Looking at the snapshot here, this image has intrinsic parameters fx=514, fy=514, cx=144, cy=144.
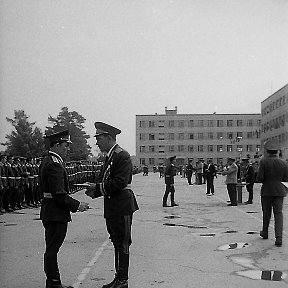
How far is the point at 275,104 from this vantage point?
252ft

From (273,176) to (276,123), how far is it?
69.3 meters

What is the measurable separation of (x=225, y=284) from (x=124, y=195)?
1.55 metres

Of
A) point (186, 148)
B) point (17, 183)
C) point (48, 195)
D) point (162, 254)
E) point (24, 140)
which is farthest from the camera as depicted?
point (186, 148)

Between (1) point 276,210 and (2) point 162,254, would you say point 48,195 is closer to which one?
(2) point 162,254

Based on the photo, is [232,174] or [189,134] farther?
[189,134]

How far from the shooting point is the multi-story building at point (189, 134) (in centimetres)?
11669

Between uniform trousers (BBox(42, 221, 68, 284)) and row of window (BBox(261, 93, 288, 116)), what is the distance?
63920mm

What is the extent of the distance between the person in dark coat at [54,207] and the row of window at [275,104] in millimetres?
63854

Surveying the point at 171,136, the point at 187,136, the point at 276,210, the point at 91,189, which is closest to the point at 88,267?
the point at 91,189

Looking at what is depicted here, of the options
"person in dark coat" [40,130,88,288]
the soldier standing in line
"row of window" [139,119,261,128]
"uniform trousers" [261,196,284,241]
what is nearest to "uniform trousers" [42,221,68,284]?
"person in dark coat" [40,130,88,288]

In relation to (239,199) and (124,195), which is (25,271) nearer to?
(124,195)

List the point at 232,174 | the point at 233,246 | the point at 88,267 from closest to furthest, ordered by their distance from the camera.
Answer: the point at 88,267 → the point at 233,246 → the point at 232,174

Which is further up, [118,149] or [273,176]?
[118,149]

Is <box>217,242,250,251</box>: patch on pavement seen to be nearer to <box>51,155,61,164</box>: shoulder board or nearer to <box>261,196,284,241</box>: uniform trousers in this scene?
<box>261,196,284,241</box>: uniform trousers
